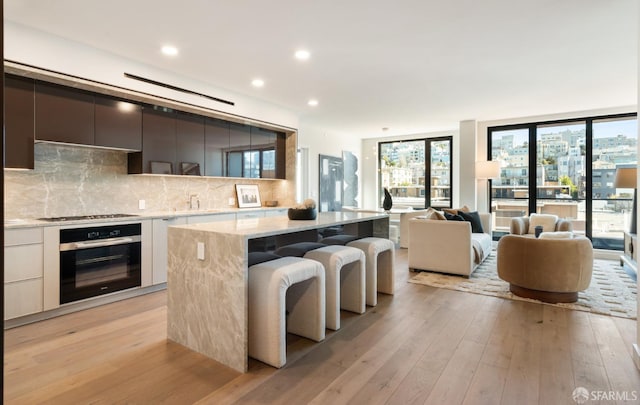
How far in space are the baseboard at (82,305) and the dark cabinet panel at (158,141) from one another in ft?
4.46

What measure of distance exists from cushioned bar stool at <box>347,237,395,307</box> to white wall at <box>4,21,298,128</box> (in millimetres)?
2683

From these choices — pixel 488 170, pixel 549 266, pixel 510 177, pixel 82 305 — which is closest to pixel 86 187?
pixel 82 305

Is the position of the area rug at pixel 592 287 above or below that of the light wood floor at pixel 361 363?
above

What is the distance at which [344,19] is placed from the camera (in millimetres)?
2842

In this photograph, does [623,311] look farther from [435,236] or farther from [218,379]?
[218,379]

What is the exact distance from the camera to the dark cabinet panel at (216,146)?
4832 mm

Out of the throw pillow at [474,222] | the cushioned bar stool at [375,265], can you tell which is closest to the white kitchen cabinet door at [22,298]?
the cushioned bar stool at [375,265]

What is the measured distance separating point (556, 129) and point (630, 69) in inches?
106

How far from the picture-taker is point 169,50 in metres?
3.41

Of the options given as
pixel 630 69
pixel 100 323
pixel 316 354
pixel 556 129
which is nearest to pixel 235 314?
pixel 316 354

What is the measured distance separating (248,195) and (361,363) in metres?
3.94

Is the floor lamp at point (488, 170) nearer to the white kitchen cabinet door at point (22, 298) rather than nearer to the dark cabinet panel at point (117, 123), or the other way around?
the dark cabinet panel at point (117, 123)

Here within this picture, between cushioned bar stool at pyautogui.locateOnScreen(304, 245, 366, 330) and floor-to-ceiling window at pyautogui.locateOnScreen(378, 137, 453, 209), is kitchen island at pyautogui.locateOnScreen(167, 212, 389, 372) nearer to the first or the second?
cushioned bar stool at pyautogui.locateOnScreen(304, 245, 366, 330)

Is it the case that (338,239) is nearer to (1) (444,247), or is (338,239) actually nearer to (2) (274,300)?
(2) (274,300)
